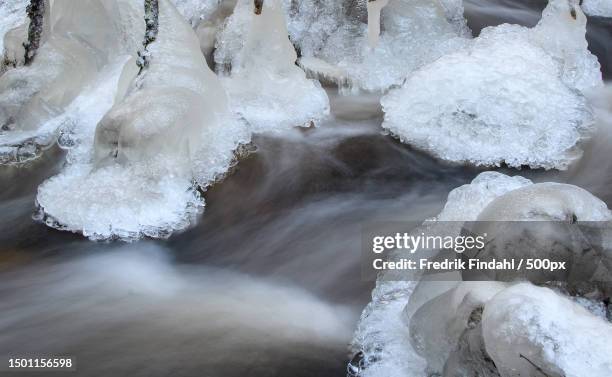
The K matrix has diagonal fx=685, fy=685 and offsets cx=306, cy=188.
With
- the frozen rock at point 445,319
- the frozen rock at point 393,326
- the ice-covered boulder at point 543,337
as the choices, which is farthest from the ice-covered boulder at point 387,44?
the ice-covered boulder at point 543,337

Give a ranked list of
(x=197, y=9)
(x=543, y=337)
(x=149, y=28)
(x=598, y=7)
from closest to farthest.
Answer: (x=543, y=337), (x=149, y=28), (x=197, y=9), (x=598, y=7)

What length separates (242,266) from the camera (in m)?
3.35

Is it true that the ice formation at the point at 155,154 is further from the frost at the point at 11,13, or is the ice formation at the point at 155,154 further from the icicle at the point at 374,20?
the frost at the point at 11,13

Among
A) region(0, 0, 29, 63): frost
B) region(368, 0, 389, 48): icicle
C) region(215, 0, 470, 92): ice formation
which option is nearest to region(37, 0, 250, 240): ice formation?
region(215, 0, 470, 92): ice formation

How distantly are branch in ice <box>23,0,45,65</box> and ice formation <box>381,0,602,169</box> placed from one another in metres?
2.28

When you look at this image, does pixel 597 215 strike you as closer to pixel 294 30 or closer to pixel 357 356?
pixel 357 356

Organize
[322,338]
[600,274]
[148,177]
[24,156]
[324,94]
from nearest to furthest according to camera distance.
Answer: [600,274], [322,338], [148,177], [24,156], [324,94]

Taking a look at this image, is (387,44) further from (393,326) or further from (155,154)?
(393,326)

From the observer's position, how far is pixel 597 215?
8.98ft

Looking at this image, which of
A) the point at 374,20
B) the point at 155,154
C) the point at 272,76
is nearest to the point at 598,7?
the point at 374,20

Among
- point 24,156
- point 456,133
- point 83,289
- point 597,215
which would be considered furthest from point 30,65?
point 597,215

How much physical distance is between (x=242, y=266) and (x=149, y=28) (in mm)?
1716

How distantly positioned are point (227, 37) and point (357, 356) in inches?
118

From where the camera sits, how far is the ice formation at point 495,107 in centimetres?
407
